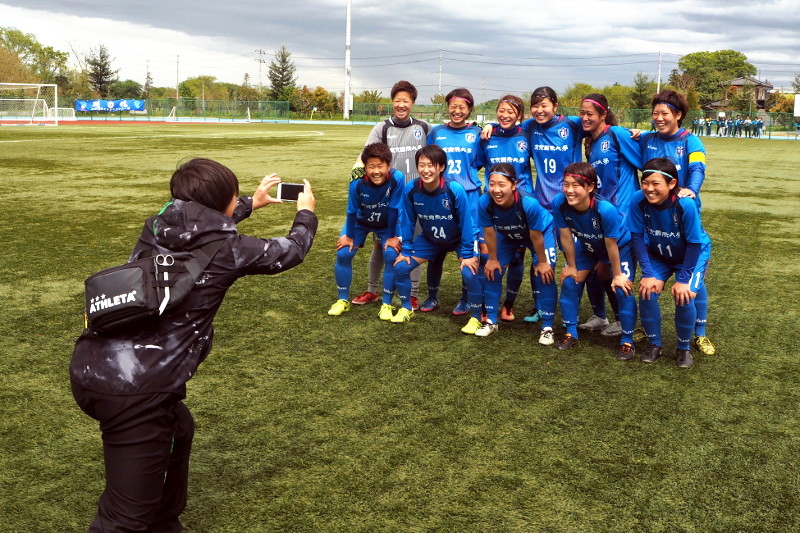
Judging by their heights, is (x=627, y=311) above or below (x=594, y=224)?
below

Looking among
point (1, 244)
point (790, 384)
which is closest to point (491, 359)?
point (790, 384)

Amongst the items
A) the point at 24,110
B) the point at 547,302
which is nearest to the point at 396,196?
the point at 547,302

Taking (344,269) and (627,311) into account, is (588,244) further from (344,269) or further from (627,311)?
(344,269)

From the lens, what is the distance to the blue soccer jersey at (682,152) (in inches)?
204

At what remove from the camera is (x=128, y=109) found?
5694 cm

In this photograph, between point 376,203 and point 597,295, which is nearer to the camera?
point 597,295

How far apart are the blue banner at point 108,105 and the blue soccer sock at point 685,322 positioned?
57.2 meters

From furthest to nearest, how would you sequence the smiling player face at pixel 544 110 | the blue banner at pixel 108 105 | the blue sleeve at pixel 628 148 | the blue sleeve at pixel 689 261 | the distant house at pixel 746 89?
1. the distant house at pixel 746 89
2. the blue banner at pixel 108 105
3. the smiling player face at pixel 544 110
4. the blue sleeve at pixel 628 148
5. the blue sleeve at pixel 689 261

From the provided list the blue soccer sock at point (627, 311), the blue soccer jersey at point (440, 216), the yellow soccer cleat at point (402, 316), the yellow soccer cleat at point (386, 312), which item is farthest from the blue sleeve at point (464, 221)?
the blue soccer sock at point (627, 311)

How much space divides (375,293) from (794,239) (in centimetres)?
637

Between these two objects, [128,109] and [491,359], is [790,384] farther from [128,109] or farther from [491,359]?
[128,109]

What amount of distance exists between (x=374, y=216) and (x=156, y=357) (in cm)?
360

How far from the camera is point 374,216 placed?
234 inches

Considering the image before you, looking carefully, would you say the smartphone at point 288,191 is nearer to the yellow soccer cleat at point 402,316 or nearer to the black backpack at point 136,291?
the black backpack at point 136,291
